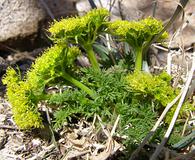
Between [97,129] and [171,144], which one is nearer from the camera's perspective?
[171,144]

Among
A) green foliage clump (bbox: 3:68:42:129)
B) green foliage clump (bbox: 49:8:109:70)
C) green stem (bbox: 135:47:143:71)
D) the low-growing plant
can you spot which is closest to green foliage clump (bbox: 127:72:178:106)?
the low-growing plant

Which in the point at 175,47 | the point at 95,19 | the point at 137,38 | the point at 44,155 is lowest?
the point at 175,47

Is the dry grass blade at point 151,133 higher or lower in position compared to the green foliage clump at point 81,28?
lower

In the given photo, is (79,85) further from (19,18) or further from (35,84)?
(19,18)

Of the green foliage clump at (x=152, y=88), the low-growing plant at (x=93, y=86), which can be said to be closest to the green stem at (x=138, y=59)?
the low-growing plant at (x=93, y=86)

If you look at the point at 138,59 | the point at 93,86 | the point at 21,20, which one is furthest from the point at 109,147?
the point at 21,20

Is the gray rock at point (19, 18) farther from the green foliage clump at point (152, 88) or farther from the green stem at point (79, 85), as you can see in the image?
the green foliage clump at point (152, 88)

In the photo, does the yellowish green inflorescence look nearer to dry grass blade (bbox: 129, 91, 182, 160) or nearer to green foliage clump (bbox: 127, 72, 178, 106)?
green foliage clump (bbox: 127, 72, 178, 106)

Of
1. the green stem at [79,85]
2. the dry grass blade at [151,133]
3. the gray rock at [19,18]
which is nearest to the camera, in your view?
the dry grass blade at [151,133]

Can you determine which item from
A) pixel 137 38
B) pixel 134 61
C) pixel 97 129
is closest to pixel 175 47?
pixel 134 61

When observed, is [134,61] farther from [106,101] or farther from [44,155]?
[44,155]

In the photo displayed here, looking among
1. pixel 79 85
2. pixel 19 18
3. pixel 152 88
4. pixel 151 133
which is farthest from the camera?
pixel 19 18
